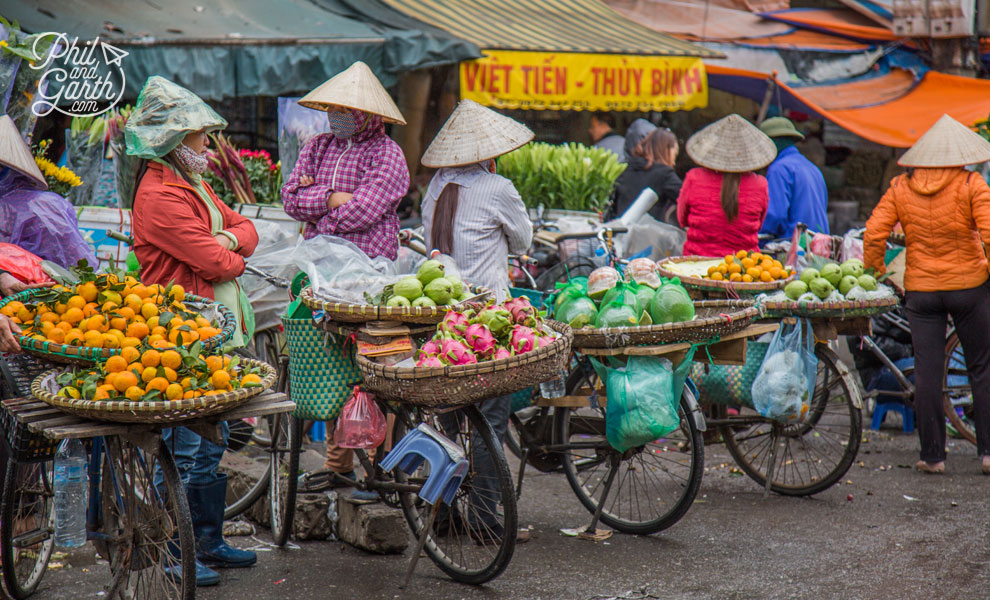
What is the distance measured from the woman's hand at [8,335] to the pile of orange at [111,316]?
0.04m

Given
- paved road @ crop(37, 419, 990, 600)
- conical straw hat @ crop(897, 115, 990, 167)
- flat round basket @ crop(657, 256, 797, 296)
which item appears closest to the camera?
paved road @ crop(37, 419, 990, 600)

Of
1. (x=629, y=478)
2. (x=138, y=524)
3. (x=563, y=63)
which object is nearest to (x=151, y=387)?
(x=138, y=524)

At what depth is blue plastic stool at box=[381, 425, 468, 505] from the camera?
395cm

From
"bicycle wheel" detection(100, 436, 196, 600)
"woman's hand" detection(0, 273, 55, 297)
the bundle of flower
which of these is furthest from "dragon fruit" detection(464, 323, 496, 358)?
"woman's hand" detection(0, 273, 55, 297)

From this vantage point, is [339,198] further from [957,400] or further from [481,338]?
[957,400]

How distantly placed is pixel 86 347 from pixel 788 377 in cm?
342

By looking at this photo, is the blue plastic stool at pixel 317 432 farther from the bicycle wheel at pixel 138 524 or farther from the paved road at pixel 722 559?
the bicycle wheel at pixel 138 524

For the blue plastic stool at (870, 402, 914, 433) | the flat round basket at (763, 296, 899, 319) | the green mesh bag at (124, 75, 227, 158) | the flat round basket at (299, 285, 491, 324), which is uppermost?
the green mesh bag at (124, 75, 227, 158)

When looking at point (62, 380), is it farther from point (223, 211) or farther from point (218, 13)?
point (218, 13)

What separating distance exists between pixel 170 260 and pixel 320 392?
33.0 inches

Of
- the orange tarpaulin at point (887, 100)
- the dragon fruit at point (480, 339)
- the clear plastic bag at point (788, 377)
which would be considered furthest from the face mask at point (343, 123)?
the orange tarpaulin at point (887, 100)

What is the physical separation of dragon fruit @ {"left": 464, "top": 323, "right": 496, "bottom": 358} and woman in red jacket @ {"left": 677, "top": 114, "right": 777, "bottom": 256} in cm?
312

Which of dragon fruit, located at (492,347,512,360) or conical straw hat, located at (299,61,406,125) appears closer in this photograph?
dragon fruit, located at (492,347,512,360)

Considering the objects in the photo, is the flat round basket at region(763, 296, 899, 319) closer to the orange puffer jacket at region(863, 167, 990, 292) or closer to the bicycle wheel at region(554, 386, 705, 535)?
the orange puffer jacket at region(863, 167, 990, 292)
